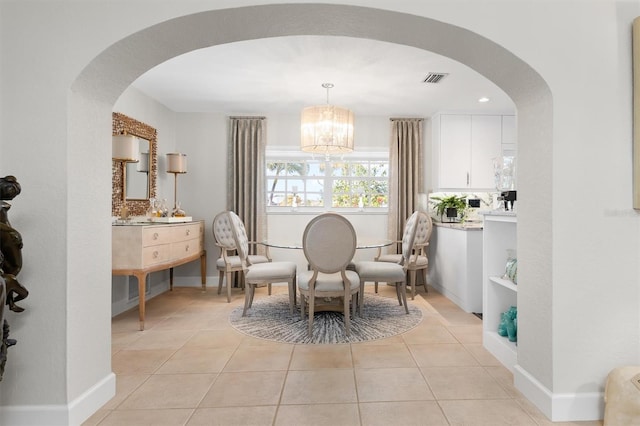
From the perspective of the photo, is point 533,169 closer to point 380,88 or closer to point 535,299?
point 535,299

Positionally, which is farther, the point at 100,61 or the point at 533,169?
the point at 533,169

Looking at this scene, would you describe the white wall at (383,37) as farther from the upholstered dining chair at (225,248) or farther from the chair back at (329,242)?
the upholstered dining chair at (225,248)

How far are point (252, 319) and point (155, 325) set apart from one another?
900 mm

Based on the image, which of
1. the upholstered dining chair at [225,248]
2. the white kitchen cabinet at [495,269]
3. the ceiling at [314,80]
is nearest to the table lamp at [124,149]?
the ceiling at [314,80]

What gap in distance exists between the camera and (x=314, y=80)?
12.6 feet

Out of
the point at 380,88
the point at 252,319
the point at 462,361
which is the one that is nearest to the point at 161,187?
the point at 252,319

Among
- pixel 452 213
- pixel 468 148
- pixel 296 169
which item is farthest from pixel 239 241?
pixel 468 148

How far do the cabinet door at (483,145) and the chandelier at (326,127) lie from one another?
7.38 ft

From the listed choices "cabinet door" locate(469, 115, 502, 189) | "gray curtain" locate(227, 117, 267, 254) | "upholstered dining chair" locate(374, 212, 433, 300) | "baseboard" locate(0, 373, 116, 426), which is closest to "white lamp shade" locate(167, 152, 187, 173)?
"gray curtain" locate(227, 117, 267, 254)

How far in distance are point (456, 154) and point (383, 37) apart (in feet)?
11.4

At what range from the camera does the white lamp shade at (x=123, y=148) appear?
3510 millimetres

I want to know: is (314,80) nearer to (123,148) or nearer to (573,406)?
(123,148)

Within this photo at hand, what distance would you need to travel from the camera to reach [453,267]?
4.31 meters

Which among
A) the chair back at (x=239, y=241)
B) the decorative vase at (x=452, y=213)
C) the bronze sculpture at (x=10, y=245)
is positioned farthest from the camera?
the decorative vase at (x=452, y=213)
